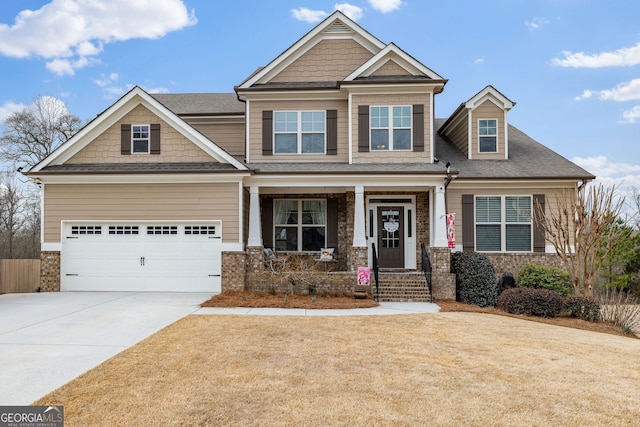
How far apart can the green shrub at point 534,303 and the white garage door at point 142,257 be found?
8.45m

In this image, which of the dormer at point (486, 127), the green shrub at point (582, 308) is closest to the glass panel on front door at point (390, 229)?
the dormer at point (486, 127)

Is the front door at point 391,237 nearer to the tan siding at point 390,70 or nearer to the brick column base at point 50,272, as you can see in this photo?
the tan siding at point 390,70

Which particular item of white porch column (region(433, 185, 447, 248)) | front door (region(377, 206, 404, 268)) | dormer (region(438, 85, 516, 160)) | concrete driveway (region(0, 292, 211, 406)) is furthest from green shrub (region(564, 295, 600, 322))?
concrete driveway (region(0, 292, 211, 406))

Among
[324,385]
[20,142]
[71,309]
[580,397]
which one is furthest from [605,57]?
[20,142]

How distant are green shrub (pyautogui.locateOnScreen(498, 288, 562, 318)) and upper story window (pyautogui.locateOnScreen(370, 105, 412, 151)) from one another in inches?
225

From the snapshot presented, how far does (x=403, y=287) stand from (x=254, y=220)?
16.7 ft

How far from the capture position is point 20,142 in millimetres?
28234

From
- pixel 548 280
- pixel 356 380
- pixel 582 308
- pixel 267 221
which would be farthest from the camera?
pixel 267 221

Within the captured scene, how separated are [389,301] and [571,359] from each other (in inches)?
238

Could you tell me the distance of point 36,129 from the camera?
28.9 m

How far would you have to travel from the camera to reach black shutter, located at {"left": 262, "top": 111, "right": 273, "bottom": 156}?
47.2 ft

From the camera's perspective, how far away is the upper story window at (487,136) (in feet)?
49.9

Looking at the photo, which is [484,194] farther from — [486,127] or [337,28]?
[337,28]

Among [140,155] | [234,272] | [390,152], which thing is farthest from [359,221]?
[140,155]
